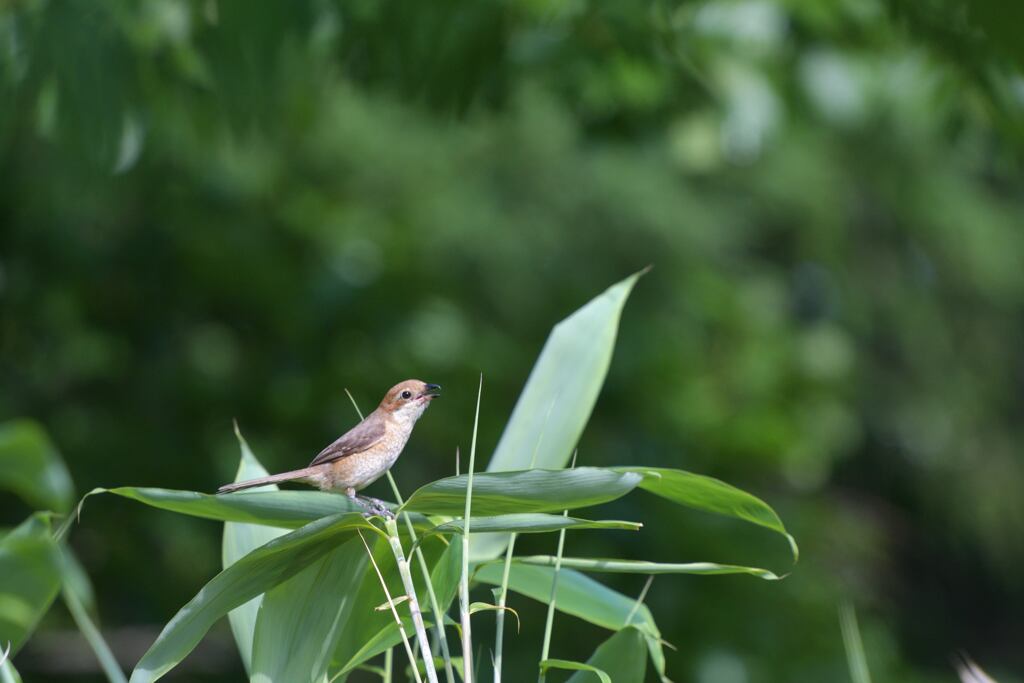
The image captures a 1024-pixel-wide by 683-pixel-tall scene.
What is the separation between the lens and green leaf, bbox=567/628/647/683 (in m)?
0.88

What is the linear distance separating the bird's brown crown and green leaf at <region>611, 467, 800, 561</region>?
370 millimetres

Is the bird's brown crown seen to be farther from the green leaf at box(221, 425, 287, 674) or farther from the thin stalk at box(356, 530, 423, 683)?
the thin stalk at box(356, 530, 423, 683)

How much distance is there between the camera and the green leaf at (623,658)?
88cm

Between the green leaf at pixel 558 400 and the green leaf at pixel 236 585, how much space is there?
21cm

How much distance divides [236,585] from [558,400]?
34 cm

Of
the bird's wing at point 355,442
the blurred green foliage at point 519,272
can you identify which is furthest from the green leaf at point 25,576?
the blurred green foliage at point 519,272

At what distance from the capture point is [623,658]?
34.9 inches

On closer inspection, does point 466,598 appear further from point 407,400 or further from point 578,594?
point 407,400

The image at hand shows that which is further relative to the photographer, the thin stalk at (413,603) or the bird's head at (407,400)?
the bird's head at (407,400)

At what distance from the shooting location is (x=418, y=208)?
195 inches

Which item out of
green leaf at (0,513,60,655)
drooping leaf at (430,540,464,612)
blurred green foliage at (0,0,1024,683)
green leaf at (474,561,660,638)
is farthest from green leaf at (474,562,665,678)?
blurred green foliage at (0,0,1024,683)

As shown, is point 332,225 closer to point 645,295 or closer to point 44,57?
point 645,295

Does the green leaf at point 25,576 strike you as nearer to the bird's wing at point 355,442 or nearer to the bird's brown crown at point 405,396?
the bird's wing at point 355,442

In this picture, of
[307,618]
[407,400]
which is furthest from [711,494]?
[407,400]
